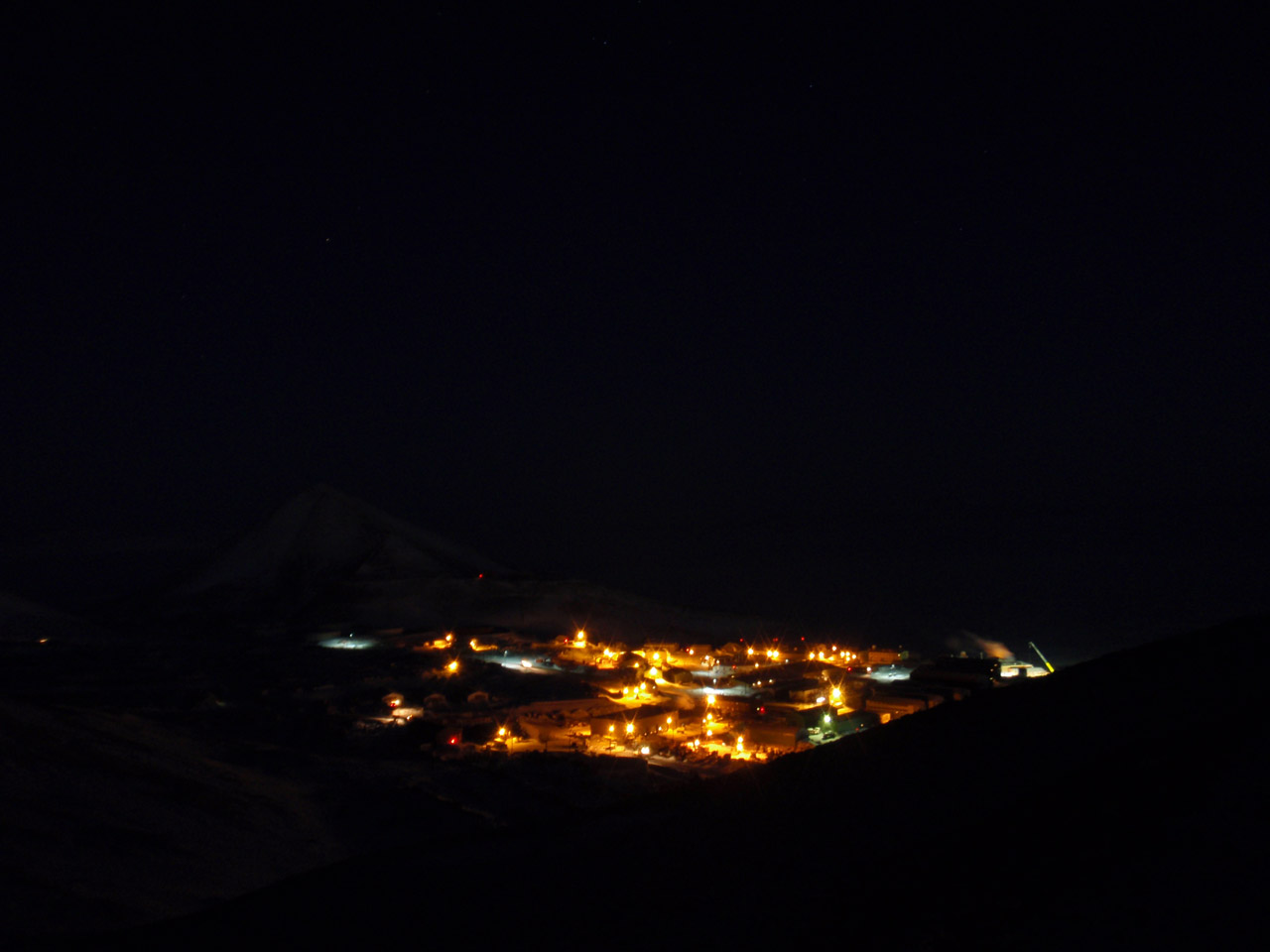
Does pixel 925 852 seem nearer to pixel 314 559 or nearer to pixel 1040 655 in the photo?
pixel 1040 655

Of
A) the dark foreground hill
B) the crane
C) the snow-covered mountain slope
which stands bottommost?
the dark foreground hill

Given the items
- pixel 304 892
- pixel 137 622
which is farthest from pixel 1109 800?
pixel 137 622

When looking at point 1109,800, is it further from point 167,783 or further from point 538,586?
point 538,586

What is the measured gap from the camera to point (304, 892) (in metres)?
3.31

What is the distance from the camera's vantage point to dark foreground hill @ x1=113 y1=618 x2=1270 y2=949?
196 cm

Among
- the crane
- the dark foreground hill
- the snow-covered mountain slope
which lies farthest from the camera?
the snow-covered mountain slope

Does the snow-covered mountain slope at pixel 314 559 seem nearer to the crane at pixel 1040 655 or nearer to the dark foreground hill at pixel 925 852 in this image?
the crane at pixel 1040 655

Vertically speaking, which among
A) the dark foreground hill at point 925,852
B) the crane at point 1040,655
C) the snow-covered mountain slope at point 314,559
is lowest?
the dark foreground hill at point 925,852

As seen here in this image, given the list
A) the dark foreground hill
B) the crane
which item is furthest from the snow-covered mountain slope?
the dark foreground hill

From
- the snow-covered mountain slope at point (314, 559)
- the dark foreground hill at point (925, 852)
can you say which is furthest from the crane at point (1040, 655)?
the snow-covered mountain slope at point (314, 559)

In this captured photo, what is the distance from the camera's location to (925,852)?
256cm

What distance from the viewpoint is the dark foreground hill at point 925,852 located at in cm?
196

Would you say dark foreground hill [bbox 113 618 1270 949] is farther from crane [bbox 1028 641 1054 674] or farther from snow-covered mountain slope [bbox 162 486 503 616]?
snow-covered mountain slope [bbox 162 486 503 616]

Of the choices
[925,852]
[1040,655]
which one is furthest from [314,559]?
[925,852]
